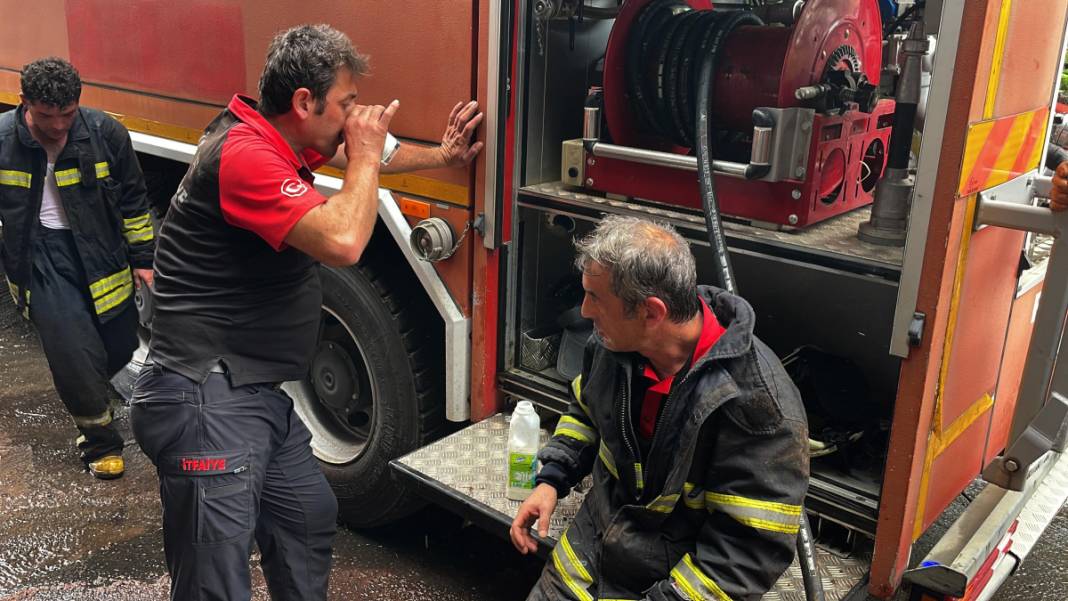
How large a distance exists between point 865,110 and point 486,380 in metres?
1.52

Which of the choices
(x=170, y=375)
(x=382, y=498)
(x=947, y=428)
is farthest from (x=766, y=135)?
(x=382, y=498)

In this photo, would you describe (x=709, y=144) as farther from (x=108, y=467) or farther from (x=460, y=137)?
(x=108, y=467)

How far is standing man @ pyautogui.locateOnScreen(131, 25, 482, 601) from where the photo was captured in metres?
2.43

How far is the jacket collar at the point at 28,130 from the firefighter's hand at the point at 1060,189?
351 centimetres

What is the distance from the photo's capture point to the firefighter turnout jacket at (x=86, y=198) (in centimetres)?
391

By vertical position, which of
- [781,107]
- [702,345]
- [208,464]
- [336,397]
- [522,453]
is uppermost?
[781,107]

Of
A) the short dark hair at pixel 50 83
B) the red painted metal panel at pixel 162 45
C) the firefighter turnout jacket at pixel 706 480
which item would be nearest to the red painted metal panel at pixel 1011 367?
the firefighter turnout jacket at pixel 706 480

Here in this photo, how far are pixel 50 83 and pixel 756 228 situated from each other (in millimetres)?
2733

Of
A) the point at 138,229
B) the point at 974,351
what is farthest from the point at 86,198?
the point at 974,351

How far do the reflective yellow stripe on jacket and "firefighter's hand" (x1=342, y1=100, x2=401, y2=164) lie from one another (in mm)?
1989

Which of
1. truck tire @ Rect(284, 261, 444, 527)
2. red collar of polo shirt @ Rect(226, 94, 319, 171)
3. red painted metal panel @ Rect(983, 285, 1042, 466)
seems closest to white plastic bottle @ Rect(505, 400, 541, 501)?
truck tire @ Rect(284, 261, 444, 527)

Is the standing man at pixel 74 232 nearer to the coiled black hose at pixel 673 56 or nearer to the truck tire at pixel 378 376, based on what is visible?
the truck tire at pixel 378 376

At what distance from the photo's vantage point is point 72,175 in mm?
3949

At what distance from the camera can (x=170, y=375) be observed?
2.59 meters
